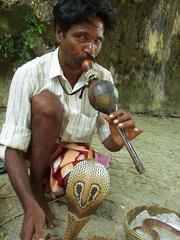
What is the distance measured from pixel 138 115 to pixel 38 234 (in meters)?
3.36

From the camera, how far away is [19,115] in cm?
223

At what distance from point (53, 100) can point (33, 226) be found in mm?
691

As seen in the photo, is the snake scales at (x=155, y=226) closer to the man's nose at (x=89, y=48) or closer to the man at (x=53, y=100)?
the man at (x=53, y=100)

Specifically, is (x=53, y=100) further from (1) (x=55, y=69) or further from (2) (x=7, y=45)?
(2) (x=7, y=45)

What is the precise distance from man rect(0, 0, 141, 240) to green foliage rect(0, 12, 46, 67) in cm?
192

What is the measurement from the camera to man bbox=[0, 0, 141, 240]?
2172mm

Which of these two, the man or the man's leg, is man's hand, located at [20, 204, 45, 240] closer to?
the man

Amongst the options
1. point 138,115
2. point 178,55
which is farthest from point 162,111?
point 178,55

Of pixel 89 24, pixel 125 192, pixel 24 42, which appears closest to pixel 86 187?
pixel 89 24

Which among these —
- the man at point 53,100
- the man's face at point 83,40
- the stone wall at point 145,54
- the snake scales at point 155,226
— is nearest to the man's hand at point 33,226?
the man at point 53,100

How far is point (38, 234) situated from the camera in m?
1.78

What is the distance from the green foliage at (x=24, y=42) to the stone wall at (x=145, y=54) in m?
0.77

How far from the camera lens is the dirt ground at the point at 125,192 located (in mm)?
2422

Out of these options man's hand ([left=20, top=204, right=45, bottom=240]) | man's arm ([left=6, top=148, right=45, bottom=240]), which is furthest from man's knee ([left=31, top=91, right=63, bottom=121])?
man's hand ([left=20, top=204, right=45, bottom=240])
